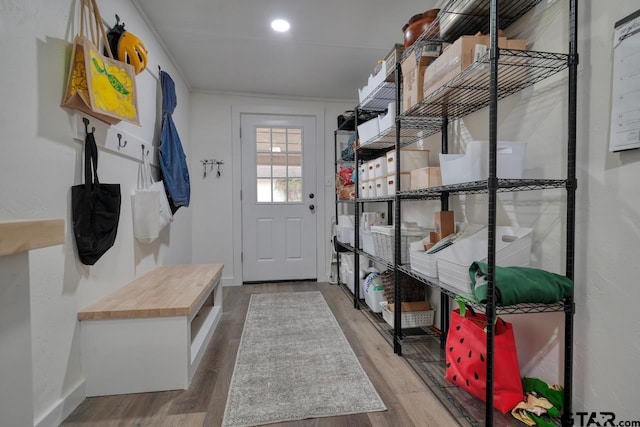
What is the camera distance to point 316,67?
9.45ft

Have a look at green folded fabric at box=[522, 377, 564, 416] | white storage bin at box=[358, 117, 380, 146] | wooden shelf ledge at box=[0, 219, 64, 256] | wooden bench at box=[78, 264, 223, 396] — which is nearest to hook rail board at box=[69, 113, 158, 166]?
wooden bench at box=[78, 264, 223, 396]

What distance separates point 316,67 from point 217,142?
1.40 meters

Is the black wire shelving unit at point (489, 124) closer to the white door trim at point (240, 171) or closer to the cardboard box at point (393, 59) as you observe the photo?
the cardboard box at point (393, 59)

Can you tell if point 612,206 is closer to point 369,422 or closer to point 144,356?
point 369,422

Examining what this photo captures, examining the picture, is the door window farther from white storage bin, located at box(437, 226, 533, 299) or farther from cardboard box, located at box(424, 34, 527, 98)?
white storage bin, located at box(437, 226, 533, 299)

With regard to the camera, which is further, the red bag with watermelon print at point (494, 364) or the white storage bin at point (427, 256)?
the white storage bin at point (427, 256)

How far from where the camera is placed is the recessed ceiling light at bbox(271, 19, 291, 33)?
219 cm

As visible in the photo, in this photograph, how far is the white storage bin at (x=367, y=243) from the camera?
2.38m

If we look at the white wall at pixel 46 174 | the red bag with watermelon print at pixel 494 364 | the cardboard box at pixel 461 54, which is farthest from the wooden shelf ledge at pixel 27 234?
the cardboard box at pixel 461 54

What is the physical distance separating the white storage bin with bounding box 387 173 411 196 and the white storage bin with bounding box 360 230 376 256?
1.50 feet

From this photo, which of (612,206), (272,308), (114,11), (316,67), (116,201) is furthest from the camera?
(316,67)

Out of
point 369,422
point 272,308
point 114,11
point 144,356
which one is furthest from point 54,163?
point 272,308

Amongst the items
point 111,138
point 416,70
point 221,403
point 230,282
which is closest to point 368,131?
point 416,70

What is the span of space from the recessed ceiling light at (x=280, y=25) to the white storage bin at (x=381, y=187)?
1309 millimetres
